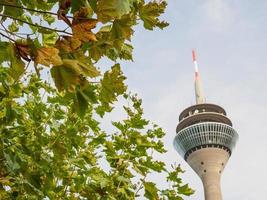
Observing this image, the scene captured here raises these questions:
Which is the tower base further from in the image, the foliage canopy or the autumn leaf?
the autumn leaf

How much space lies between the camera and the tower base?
3364 inches

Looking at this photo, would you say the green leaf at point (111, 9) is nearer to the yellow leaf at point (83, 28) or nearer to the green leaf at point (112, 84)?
the yellow leaf at point (83, 28)

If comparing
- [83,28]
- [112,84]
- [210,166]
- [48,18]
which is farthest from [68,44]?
[210,166]

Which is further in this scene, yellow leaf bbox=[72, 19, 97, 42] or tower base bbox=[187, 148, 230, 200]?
tower base bbox=[187, 148, 230, 200]

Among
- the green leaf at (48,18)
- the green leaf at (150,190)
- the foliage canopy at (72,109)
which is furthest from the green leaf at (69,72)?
the green leaf at (48,18)

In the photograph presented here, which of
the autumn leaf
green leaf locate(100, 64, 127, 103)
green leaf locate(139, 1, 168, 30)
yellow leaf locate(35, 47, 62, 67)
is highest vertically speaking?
green leaf locate(139, 1, 168, 30)

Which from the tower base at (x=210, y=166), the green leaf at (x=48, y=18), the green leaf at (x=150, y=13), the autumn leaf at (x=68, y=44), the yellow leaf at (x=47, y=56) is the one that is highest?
the tower base at (x=210, y=166)

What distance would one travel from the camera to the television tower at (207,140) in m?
86.4

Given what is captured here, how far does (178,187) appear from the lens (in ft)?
16.1

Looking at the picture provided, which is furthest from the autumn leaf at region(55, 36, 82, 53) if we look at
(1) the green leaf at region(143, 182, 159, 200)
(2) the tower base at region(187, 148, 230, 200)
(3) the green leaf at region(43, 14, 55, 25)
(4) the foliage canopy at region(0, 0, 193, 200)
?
(2) the tower base at region(187, 148, 230, 200)

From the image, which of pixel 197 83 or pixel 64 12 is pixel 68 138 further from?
pixel 197 83

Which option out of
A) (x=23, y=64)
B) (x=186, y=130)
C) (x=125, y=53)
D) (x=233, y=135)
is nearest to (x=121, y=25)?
(x=23, y=64)

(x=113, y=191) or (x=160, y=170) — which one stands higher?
(x=160, y=170)

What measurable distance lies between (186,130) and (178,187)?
3330 inches
